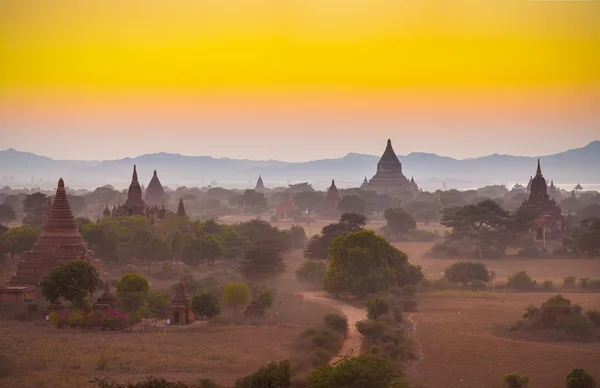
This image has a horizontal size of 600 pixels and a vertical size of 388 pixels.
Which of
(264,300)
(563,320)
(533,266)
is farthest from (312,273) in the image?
(563,320)

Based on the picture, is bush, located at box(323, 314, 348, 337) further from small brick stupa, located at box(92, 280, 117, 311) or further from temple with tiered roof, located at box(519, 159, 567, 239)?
temple with tiered roof, located at box(519, 159, 567, 239)

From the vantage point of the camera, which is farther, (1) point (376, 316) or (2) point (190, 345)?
(1) point (376, 316)

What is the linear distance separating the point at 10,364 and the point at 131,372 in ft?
14.4

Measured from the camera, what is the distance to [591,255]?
70.4 m

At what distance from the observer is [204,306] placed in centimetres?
4484

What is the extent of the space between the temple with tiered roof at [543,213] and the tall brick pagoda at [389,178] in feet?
183

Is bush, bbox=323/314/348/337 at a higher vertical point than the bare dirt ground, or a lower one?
lower

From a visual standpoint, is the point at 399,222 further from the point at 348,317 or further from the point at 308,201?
the point at 348,317

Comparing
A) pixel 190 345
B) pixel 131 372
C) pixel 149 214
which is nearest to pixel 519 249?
pixel 149 214

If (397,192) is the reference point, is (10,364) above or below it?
below

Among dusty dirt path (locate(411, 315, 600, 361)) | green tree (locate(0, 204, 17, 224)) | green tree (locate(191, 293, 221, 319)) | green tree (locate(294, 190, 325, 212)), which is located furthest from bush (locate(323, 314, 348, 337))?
green tree (locate(294, 190, 325, 212))

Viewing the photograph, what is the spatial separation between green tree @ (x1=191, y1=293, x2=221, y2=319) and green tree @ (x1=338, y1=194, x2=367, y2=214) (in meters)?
69.4

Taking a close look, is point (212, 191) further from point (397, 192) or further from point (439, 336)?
point (439, 336)

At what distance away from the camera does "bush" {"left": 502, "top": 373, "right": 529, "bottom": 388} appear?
32844 millimetres
